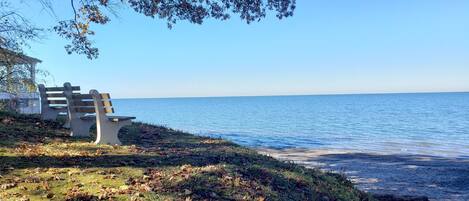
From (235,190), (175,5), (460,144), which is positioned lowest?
(460,144)

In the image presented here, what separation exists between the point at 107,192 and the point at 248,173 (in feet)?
6.75

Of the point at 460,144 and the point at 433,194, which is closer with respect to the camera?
the point at 433,194

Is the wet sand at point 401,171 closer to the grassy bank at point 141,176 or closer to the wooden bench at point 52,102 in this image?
the grassy bank at point 141,176

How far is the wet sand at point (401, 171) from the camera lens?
13.1 meters

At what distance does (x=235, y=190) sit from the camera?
226 inches

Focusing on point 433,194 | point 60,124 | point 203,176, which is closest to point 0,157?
point 203,176

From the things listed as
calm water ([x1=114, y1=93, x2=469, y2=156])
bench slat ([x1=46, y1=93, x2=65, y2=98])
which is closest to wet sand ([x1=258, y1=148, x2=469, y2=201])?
calm water ([x1=114, y1=93, x2=469, y2=156])

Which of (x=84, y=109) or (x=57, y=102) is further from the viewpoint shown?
(x=57, y=102)

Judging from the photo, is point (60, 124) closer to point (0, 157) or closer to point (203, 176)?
point (0, 157)

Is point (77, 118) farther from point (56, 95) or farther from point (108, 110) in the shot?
point (56, 95)

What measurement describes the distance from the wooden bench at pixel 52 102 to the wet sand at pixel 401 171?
821 cm

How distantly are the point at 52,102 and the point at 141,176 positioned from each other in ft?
25.8

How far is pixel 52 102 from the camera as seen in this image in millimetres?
13141

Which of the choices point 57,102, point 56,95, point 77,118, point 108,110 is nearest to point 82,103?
point 77,118
